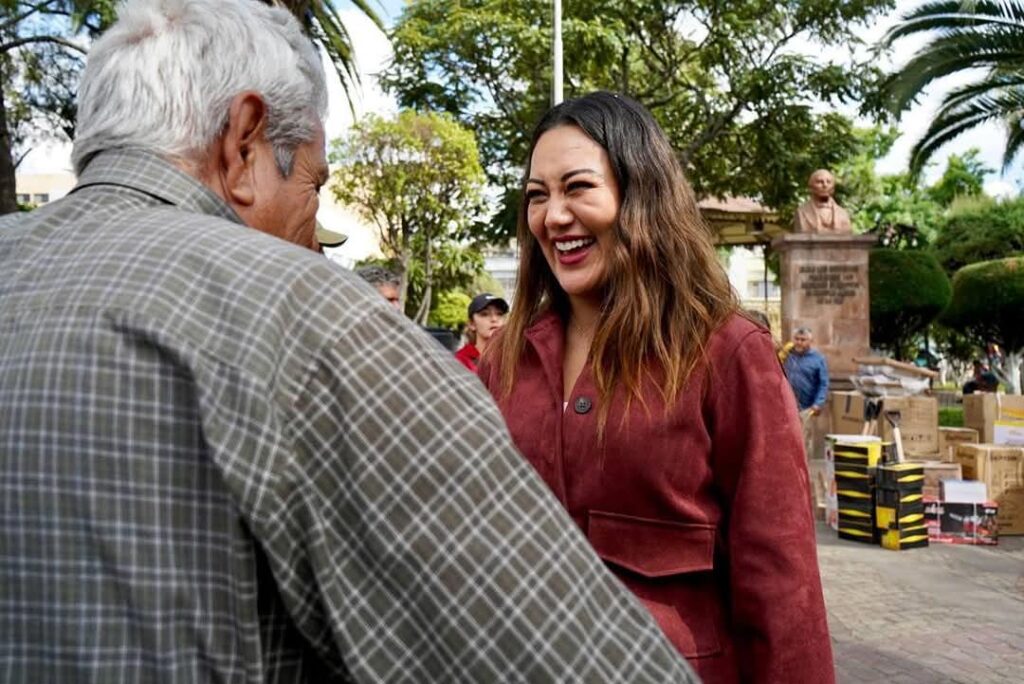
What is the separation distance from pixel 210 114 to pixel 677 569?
47.1 inches

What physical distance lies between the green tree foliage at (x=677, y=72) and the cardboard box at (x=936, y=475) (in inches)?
490

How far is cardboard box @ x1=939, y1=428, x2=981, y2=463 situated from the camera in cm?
998

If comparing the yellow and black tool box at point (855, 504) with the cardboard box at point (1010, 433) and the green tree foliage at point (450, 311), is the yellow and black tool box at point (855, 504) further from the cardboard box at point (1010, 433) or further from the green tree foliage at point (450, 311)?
the green tree foliage at point (450, 311)

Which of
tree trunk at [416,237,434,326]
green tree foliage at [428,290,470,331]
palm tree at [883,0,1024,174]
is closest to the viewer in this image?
palm tree at [883,0,1024,174]

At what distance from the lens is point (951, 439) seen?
10203mm

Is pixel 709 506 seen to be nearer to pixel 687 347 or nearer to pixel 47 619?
pixel 687 347

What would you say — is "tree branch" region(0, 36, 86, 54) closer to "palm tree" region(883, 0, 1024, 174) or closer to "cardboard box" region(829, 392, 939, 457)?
"cardboard box" region(829, 392, 939, 457)

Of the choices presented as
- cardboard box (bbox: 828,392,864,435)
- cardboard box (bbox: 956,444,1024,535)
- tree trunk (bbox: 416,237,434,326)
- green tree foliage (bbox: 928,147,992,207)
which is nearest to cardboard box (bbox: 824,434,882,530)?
cardboard box (bbox: 956,444,1024,535)

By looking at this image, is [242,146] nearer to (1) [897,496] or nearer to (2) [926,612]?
(2) [926,612]

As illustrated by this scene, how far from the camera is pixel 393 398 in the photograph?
3.13ft

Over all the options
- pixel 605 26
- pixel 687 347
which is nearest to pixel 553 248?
pixel 687 347

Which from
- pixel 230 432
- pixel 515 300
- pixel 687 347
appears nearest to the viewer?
pixel 230 432

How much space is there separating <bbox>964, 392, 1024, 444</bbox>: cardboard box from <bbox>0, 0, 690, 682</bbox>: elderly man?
32.9ft

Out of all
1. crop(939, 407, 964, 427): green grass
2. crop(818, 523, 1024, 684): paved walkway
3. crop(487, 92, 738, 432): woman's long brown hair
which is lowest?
crop(939, 407, 964, 427): green grass
